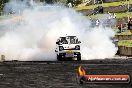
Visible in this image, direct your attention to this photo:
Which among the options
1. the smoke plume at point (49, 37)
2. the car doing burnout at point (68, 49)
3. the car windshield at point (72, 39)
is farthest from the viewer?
the smoke plume at point (49, 37)

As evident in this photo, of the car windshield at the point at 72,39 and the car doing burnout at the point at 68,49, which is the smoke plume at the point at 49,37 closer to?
the car doing burnout at the point at 68,49

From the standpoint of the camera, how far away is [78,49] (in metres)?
48.7

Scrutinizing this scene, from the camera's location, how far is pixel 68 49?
4869cm

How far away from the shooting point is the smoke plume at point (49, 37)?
52594 mm

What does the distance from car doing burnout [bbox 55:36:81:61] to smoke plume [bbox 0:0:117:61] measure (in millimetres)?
3073

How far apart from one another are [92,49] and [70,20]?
397cm

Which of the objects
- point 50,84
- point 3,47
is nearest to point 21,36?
point 3,47

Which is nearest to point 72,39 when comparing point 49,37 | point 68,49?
point 68,49

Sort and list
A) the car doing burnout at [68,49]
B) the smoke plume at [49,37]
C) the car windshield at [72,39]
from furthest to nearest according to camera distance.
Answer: the smoke plume at [49,37] → the car windshield at [72,39] → the car doing burnout at [68,49]

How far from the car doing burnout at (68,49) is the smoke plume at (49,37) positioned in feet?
10.1

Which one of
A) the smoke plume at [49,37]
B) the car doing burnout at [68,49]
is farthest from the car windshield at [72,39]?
the smoke plume at [49,37]

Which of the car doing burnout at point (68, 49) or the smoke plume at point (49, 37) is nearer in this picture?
the car doing burnout at point (68, 49)

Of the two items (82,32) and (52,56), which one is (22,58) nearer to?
(52,56)

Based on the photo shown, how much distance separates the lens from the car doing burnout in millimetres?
48500
